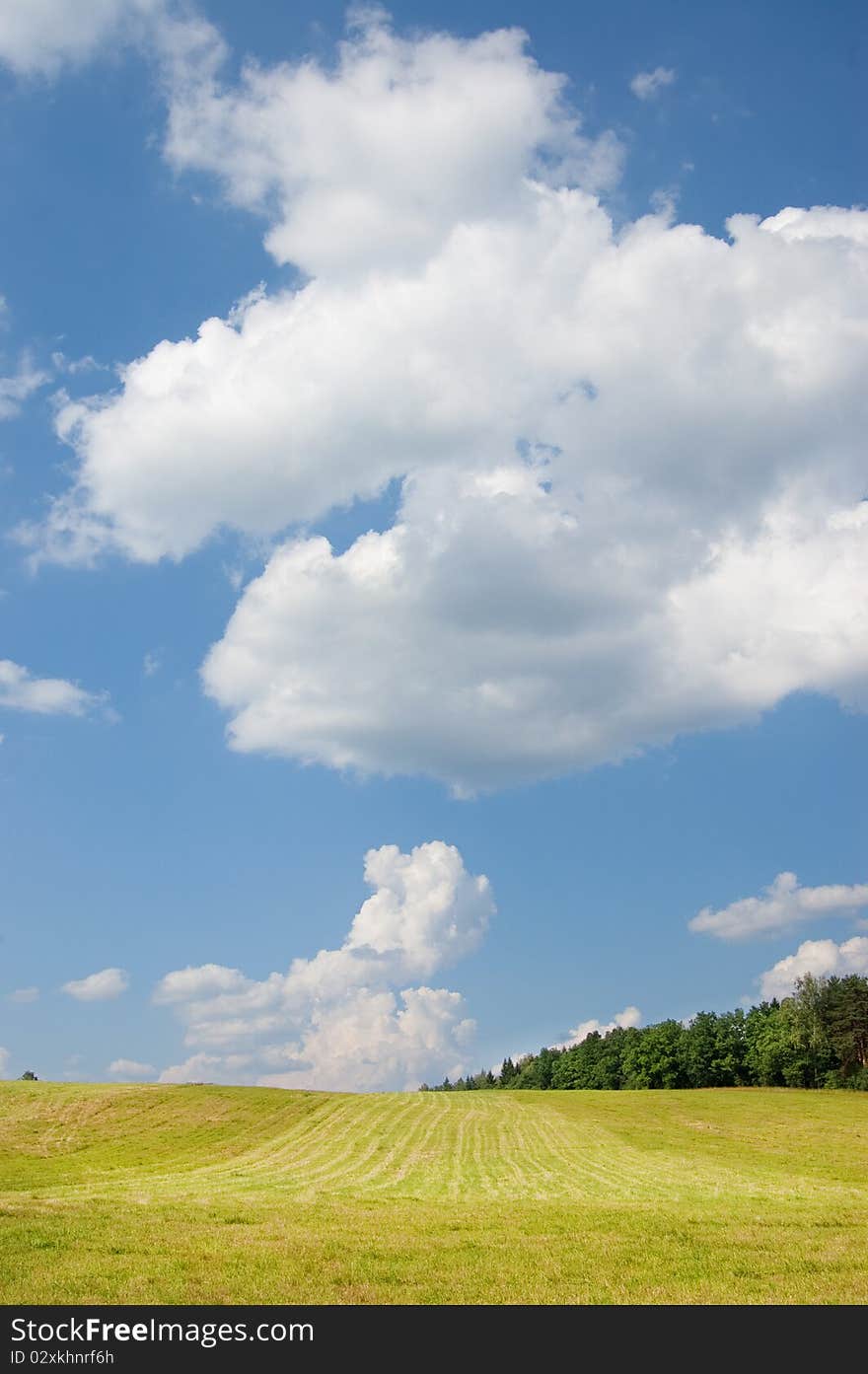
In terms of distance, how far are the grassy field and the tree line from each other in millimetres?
53663

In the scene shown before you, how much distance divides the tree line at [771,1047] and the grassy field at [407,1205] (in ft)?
176

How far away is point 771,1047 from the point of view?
501 ft

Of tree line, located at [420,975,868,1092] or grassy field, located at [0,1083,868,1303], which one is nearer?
grassy field, located at [0,1083,868,1303]

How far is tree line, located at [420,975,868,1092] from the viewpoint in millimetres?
143375

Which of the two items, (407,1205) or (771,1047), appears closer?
(407,1205)

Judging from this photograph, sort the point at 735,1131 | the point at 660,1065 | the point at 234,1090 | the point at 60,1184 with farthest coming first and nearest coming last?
1. the point at 660,1065
2. the point at 234,1090
3. the point at 735,1131
4. the point at 60,1184

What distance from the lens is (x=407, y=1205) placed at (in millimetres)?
36031

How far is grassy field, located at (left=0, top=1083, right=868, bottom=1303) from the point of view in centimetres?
2092

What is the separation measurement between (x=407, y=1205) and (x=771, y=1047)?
134969mm
